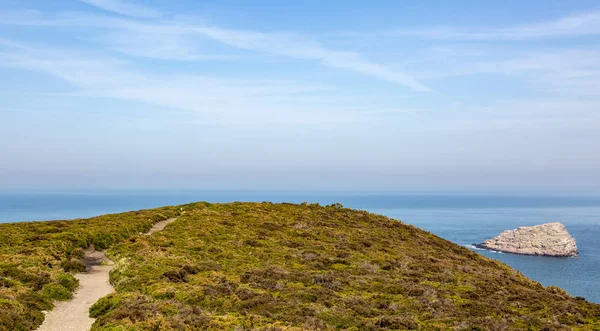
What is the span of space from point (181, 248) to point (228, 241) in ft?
16.2

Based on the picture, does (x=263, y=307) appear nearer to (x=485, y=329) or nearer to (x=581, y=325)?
(x=485, y=329)

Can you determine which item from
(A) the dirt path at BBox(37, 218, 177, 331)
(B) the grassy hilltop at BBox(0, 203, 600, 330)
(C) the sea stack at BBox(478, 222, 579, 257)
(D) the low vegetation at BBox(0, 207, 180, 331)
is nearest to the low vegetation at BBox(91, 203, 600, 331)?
(B) the grassy hilltop at BBox(0, 203, 600, 330)

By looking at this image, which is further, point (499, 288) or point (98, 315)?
point (499, 288)

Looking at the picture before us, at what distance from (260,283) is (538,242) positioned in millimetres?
194107

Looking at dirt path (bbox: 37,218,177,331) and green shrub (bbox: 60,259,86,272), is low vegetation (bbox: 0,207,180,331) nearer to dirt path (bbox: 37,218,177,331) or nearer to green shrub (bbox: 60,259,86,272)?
green shrub (bbox: 60,259,86,272)

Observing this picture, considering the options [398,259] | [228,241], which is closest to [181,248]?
[228,241]

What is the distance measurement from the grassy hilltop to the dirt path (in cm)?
64

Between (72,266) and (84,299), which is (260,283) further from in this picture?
(72,266)

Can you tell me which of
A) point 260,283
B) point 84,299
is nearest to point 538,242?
point 260,283

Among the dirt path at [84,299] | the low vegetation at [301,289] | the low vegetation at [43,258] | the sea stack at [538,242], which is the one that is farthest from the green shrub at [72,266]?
the sea stack at [538,242]

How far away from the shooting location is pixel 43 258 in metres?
29.0

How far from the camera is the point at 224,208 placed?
190 ft

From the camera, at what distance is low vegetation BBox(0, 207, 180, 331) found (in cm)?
1967

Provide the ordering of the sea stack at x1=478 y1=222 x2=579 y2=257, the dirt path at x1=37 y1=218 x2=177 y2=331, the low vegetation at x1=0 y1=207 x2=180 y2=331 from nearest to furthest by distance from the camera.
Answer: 1. the dirt path at x1=37 y1=218 x2=177 y2=331
2. the low vegetation at x1=0 y1=207 x2=180 y2=331
3. the sea stack at x1=478 y1=222 x2=579 y2=257
